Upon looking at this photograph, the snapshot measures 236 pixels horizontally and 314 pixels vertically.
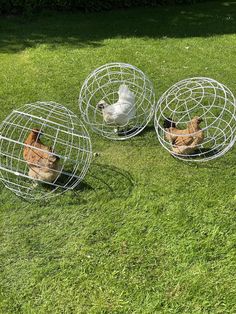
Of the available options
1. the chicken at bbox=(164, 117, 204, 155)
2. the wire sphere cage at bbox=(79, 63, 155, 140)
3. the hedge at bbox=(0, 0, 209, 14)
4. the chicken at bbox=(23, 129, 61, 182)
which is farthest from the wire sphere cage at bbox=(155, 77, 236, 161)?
the hedge at bbox=(0, 0, 209, 14)

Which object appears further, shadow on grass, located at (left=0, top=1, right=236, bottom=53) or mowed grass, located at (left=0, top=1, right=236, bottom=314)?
shadow on grass, located at (left=0, top=1, right=236, bottom=53)

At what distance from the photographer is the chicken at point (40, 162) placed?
157 inches

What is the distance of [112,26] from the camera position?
889 centimetres

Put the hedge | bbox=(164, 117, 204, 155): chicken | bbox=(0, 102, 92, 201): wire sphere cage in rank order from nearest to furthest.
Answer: bbox=(0, 102, 92, 201): wire sphere cage < bbox=(164, 117, 204, 155): chicken < the hedge

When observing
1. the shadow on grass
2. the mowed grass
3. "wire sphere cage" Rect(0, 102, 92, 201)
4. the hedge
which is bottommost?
the mowed grass

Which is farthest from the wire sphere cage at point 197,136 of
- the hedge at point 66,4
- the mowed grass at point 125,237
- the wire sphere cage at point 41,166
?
the hedge at point 66,4

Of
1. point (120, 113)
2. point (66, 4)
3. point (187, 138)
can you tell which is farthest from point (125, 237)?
point (66, 4)

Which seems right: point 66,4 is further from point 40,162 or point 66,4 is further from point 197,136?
point 40,162

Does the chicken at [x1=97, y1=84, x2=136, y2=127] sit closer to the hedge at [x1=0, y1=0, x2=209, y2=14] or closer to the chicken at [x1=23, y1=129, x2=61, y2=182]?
the chicken at [x1=23, y1=129, x2=61, y2=182]

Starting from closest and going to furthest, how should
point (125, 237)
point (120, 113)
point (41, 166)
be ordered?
1. point (125, 237)
2. point (41, 166)
3. point (120, 113)

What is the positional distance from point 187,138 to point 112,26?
16.7ft

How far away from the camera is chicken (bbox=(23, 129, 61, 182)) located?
4.00 meters

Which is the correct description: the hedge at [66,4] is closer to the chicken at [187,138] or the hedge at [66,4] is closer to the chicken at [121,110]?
the chicken at [121,110]

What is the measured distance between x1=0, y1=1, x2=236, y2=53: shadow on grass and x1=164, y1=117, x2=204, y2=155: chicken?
3770 millimetres
